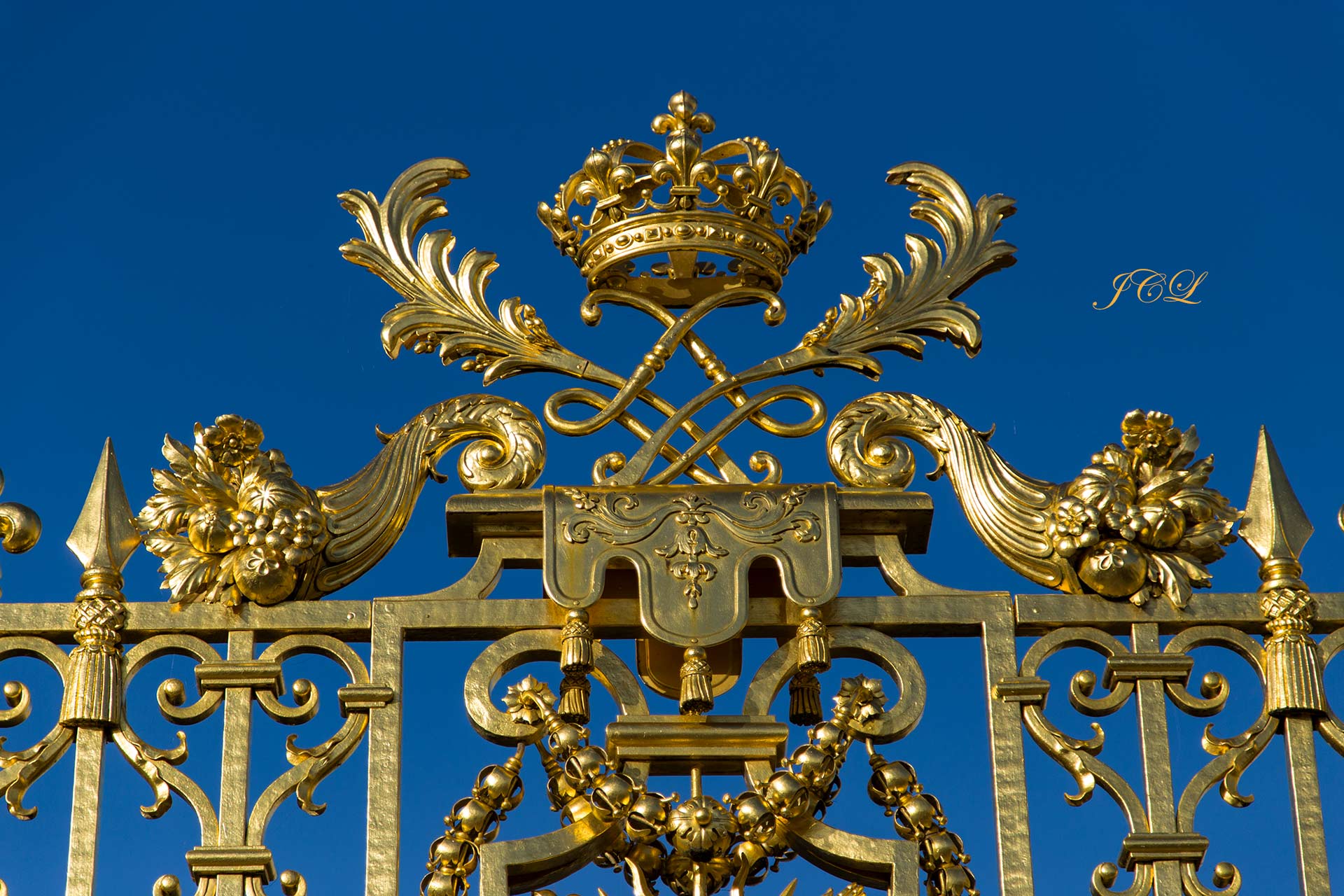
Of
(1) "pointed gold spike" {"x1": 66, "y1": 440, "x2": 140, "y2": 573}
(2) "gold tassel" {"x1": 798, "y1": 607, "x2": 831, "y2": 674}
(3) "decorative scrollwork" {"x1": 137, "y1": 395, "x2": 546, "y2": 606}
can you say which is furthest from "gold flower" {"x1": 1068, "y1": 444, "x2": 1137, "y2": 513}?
(1) "pointed gold spike" {"x1": 66, "y1": 440, "x2": 140, "y2": 573}

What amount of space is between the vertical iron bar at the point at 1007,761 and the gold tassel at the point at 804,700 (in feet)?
1.16

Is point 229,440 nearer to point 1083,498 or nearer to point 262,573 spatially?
point 262,573

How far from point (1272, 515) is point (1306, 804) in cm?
63

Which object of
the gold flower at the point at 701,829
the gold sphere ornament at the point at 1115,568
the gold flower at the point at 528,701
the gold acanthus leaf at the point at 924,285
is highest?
the gold acanthus leaf at the point at 924,285

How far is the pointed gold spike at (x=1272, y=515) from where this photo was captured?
6.41 metres

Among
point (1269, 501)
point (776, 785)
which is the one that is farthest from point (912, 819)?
point (1269, 501)

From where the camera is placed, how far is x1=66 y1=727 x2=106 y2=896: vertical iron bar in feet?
20.1

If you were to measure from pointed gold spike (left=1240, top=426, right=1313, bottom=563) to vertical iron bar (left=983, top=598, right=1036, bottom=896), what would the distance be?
547 mm

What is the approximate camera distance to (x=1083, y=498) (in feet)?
21.1

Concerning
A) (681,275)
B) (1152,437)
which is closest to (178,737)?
(681,275)

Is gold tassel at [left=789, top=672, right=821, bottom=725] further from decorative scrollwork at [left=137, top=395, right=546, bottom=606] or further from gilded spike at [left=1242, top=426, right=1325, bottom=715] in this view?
gilded spike at [left=1242, top=426, right=1325, bottom=715]

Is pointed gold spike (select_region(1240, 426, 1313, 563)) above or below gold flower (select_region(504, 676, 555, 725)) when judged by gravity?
above

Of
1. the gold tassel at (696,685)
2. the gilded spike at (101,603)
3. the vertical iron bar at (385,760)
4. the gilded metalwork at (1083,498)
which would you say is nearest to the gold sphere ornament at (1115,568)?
the gilded metalwork at (1083,498)

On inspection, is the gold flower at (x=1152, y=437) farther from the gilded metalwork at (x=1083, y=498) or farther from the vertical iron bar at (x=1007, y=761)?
the vertical iron bar at (x=1007, y=761)
